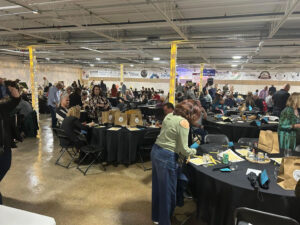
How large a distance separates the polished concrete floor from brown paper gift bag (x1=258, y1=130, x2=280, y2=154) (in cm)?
129

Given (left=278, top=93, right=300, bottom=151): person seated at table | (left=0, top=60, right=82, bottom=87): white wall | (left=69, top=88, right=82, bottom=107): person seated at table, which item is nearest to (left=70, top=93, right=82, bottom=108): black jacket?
(left=69, top=88, right=82, bottom=107): person seated at table

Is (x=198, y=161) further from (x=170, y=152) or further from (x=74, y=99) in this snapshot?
(x=74, y=99)

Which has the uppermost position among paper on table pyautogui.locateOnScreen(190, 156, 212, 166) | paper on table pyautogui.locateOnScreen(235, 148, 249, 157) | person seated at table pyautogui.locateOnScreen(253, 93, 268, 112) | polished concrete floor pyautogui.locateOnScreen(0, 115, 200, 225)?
person seated at table pyautogui.locateOnScreen(253, 93, 268, 112)

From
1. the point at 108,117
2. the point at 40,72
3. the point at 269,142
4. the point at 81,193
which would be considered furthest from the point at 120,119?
the point at 40,72

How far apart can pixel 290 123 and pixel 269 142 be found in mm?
808

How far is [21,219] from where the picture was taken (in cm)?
100

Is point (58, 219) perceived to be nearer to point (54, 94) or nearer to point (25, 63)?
point (54, 94)

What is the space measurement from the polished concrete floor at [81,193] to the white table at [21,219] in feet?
5.85

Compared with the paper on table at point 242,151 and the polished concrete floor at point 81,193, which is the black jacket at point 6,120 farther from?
the paper on table at point 242,151

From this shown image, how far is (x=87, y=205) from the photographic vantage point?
2.97 meters

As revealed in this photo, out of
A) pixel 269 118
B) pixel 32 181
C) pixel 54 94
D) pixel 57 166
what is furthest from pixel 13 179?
pixel 269 118

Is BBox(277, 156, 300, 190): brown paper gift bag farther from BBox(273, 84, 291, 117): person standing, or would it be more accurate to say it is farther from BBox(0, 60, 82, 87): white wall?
BBox(0, 60, 82, 87): white wall

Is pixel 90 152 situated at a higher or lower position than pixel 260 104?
lower

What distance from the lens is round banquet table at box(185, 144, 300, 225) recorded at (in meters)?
1.79
